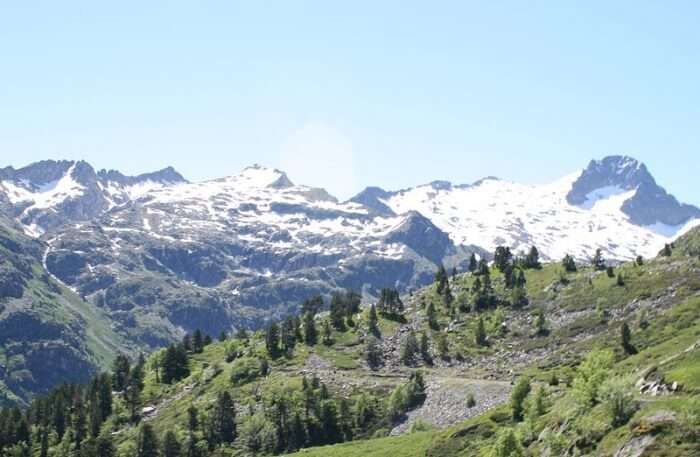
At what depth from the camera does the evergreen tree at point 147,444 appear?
557 feet

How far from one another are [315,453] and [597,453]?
83.4 m

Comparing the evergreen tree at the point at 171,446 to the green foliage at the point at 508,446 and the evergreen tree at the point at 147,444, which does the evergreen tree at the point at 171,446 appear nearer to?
the evergreen tree at the point at 147,444

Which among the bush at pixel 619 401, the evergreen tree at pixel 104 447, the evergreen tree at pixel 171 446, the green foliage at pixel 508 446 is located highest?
the evergreen tree at pixel 104 447

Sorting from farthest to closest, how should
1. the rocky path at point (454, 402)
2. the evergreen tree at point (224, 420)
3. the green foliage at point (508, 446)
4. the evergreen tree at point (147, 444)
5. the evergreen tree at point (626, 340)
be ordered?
1. the evergreen tree at point (224, 420)
2. the evergreen tree at point (147, 444)
3. the evergreen tree at point (626, 340)
4. the rocky path at point (454, 402)
5. the green foliage at point (508, 446)

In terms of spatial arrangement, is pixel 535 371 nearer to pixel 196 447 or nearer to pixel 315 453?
pixel 315 453

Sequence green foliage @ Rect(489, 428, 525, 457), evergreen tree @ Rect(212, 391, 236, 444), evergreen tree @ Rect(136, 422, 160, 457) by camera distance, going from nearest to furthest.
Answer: green foliage @ Rect(489, 428, 525, 457)
evergreen tree @ Rect(136, 422, 160, 457)
evergreen tree @ Rect(212, 391, 236, 444)

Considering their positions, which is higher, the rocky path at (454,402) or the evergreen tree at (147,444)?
the evergreen tree at (147,444)

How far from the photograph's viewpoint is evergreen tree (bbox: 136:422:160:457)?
170 meters

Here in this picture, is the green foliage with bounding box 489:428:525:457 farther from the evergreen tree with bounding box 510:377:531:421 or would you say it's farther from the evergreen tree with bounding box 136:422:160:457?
the evergreen tree with bounding box 136:422:160:457

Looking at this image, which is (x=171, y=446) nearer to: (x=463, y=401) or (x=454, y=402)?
(x=454, y=402)

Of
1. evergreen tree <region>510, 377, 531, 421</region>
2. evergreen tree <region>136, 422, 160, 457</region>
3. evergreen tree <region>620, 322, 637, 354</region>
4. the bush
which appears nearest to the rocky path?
evergreen tree <region>620, 322, 637, 354</region>

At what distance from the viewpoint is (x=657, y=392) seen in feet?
237

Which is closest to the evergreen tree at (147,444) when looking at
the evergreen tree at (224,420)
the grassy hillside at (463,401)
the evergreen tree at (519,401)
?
the grassy hillside at (463,401)

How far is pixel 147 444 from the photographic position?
170 m
